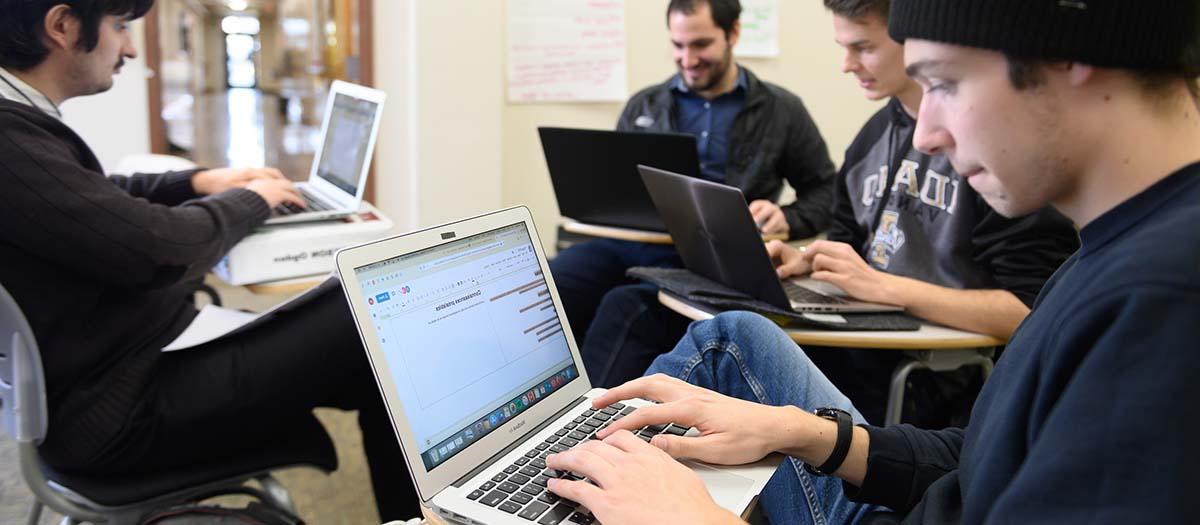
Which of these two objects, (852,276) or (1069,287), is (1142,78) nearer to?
(1069,287)

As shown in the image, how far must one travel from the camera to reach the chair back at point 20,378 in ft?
4.12

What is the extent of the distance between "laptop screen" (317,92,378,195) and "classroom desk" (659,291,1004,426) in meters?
0.84

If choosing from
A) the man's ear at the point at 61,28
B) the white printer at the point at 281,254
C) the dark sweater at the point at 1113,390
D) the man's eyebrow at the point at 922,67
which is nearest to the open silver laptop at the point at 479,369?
the dark sweater at the point at 1113,390

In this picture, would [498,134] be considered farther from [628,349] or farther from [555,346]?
[555,346]

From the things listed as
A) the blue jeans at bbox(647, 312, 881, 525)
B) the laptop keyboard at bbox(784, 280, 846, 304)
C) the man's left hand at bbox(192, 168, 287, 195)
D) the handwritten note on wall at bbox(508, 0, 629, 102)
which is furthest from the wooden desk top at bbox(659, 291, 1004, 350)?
the handwritten note on wall at bbox(508, 0, 629, 102)

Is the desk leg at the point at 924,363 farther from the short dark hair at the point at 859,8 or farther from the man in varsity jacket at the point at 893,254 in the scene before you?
the short dark hair at the point at 859,8

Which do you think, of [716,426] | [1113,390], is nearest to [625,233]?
[716,426]

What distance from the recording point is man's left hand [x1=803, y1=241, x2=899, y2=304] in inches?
66.9

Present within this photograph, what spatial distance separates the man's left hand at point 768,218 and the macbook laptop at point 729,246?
0.56 m

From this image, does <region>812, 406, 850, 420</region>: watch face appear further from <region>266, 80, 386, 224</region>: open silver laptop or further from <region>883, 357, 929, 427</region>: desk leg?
<region>266, 80, 386, 224</region>: open silver laptop

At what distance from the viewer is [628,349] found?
2.00 meters

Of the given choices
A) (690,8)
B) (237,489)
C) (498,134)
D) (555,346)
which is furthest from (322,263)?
(498,134)

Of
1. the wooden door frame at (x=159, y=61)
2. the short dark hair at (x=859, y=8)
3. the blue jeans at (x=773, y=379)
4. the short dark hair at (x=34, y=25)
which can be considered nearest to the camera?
the blue jeans at (x=773, y=379)

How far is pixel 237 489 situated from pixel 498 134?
2753mm
